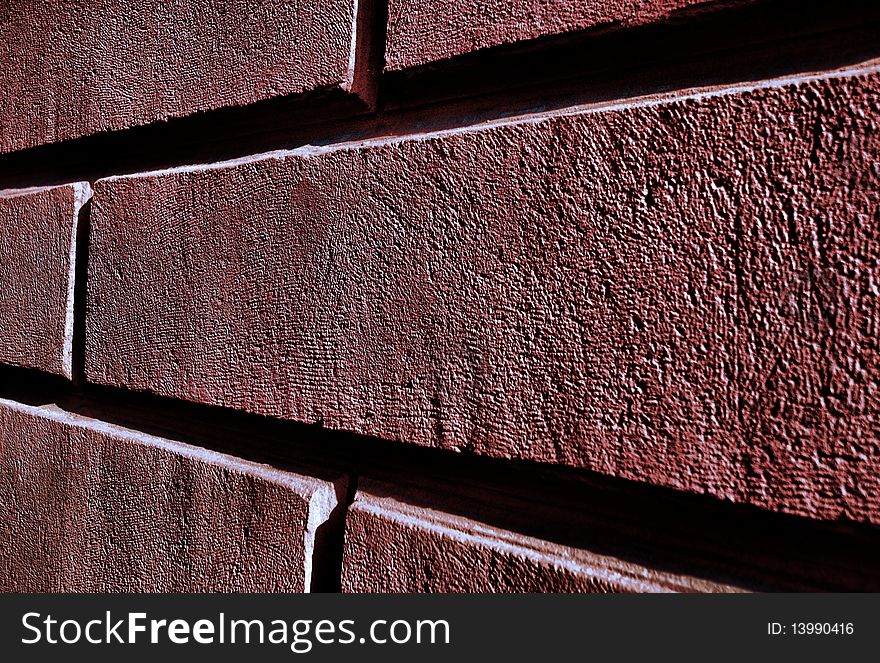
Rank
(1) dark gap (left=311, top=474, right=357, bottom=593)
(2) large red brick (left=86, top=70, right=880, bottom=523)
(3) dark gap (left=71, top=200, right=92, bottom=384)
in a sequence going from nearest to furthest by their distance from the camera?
(2) large red brick (left=86, top=70, right=880, bottom=523)
(1) dark gap (left=311, top=474, right=357, bottom=593)
(3) dark gap (left=71, top=200, right=92, bottom=384)

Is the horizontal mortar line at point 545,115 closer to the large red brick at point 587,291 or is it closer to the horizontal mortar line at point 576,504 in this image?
the large red brick at point 587,291

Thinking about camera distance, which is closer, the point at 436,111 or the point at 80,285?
the point at 436,111

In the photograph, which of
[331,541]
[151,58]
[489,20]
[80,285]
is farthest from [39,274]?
[489,20]

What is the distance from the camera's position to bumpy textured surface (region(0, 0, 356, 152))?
2.52 feet

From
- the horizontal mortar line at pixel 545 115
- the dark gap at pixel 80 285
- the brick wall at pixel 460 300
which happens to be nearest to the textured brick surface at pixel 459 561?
the brick wall at pixel 460 300

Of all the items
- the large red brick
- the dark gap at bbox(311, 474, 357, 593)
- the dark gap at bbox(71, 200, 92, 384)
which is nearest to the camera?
the large red brick

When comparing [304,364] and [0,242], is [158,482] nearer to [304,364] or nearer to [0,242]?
[304,364]

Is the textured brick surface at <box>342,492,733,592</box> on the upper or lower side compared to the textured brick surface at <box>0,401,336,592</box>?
lower

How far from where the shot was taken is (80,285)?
0.99 meters

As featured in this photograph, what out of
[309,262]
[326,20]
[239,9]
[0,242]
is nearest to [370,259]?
[309,262]

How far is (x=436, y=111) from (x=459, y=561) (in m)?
0.44

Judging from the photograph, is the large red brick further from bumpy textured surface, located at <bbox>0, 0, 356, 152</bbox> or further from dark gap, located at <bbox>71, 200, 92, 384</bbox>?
dark gap, located at <bbox>71, 200, 92, 384</bbox>

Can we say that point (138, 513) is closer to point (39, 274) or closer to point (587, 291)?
point (39, 274)

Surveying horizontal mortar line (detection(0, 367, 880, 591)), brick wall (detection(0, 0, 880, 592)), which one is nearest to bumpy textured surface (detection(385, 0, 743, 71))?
brick wall (detection(0, 0, 880, 592))
